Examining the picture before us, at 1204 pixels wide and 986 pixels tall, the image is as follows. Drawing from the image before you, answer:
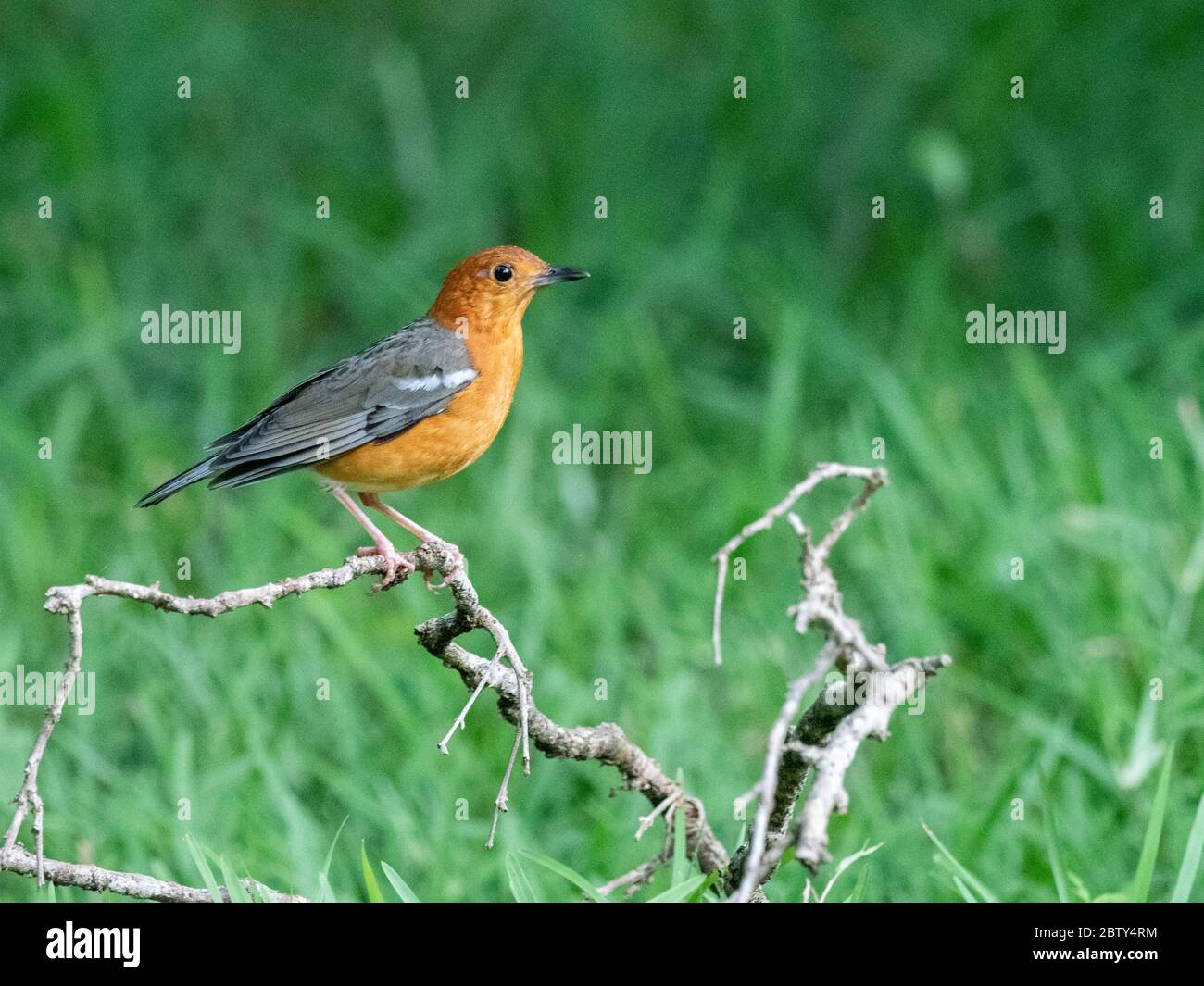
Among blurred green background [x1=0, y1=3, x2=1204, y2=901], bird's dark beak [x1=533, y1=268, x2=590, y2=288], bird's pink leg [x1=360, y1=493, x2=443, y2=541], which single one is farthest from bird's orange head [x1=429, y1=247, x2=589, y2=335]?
blurred green background [x1=0, y1=3, x2=1204, y2=901]

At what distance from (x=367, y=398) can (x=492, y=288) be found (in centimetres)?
39

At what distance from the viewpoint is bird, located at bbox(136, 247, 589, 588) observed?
333 cm

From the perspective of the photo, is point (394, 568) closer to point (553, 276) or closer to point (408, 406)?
point (408, 406)

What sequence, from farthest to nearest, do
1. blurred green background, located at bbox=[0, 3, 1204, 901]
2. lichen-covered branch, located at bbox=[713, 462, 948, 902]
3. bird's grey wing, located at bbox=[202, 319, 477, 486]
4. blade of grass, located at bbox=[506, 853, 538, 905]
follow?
blurred green background, located at bbox=[0, 3, 1204, 901]
bird's grey wing, located at bbox=[202, 319, 477, 486]
blade of grass, located at bbox=[506, 853, 538, 905]
lichen-covered branch, located at bbox=[713, 462, 948, 902]

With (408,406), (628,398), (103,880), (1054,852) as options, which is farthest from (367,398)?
(628,398)

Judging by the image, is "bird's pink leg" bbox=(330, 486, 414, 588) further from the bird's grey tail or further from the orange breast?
the bird's grey tail

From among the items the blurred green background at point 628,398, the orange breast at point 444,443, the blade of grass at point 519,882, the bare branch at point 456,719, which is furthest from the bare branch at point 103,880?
the blurred green background at point 628,398

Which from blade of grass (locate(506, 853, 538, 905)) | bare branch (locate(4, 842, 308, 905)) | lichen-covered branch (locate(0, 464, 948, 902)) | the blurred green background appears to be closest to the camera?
lichen-covered branch (locate(0, 464, 948, 902))

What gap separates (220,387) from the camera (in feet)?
23.4

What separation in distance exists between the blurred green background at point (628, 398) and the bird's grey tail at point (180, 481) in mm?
1355

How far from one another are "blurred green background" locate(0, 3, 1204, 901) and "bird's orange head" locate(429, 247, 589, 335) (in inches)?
57.4

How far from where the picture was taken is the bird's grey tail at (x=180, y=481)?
308 cm

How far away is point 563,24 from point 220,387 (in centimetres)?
391
